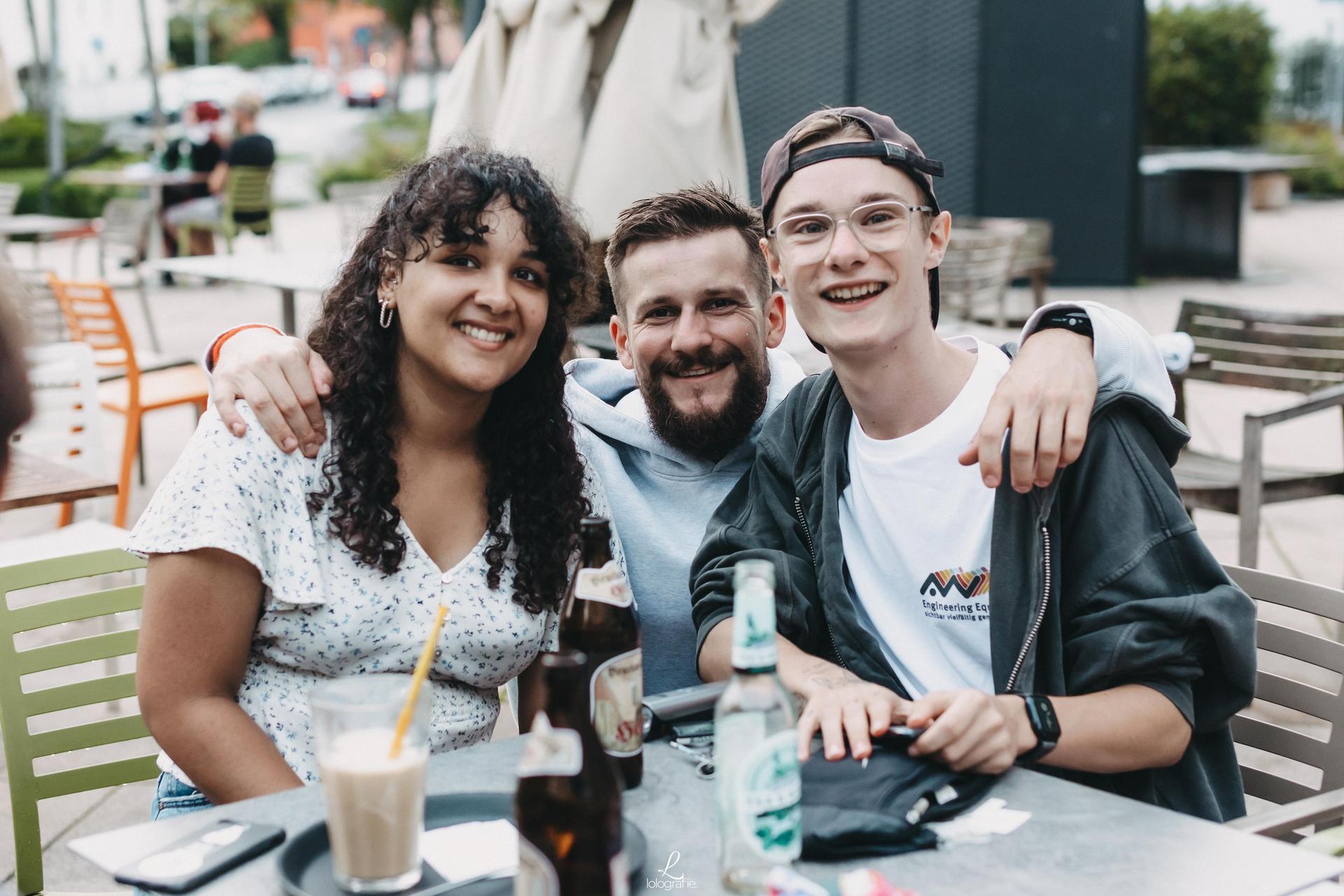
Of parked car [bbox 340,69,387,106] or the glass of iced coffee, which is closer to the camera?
the glass of iced coffee

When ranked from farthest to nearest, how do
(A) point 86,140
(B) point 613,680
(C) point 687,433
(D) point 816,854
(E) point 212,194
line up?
(A) point 86,140, (E) point 212,194, (C) point 687,433, (B) point 613,680, (D) point 816,854

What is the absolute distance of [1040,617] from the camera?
2.12 metres

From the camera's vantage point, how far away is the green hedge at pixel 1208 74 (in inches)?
742

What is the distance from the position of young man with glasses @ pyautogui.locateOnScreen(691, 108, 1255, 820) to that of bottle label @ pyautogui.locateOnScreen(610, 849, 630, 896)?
527 mm

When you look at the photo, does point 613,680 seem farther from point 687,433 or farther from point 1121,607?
point 687,433

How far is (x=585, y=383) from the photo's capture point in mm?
3143

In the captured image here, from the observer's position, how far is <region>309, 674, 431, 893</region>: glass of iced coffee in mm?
1508

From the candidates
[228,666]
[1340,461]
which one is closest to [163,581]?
[228,666]

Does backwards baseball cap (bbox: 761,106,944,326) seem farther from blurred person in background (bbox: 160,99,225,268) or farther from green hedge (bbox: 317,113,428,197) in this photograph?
green hedge (bbox: 317,113,428,197)

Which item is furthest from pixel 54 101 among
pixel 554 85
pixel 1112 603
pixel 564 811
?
pixel 564 811

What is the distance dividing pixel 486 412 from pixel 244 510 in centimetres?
56

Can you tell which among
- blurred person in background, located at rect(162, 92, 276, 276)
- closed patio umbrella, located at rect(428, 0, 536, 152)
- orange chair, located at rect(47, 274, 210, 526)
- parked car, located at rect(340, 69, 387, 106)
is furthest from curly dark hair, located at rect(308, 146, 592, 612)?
parked car, located at rect(340, 69, 387, 106)

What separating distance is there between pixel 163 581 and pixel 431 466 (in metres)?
0.54

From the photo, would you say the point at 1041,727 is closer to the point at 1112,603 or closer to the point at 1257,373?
the point at 1112,603
